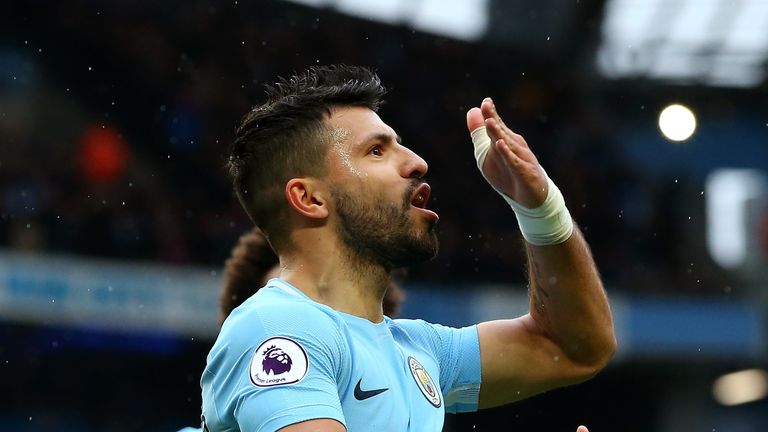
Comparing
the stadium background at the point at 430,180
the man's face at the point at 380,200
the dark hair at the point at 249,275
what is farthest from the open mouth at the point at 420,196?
the stadium background at the point at 430,180

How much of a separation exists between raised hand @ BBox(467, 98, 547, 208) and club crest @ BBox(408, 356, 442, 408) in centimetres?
47

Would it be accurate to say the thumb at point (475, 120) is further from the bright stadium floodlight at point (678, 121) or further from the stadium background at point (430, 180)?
the bright stadium floodlight at point (678, 121)

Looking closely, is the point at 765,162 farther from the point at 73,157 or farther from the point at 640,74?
the point at 73,157

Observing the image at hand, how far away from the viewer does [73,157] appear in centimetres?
1155

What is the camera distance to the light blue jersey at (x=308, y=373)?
2365 mm

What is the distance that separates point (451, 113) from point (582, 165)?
1.52 metres

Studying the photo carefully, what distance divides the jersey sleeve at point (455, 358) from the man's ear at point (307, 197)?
0.41 m

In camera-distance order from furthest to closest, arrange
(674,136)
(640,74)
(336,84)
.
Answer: (674,136) → (640,74) → (336,84)

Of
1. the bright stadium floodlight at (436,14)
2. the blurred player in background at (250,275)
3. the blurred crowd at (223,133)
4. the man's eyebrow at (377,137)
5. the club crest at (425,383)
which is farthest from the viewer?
the bright stadium floodlight at (436,14)

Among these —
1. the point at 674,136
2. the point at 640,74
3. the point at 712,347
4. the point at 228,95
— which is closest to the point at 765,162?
the point at 674,136

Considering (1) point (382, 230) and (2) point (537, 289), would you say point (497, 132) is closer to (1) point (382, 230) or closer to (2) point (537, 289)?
(1) point (382, 230)

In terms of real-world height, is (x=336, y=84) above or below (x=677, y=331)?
below

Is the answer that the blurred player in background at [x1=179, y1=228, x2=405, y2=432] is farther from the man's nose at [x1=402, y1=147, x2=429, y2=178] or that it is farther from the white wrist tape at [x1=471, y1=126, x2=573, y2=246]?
the man's nose at [x1=402, y1=147, x2=429, y2=178]

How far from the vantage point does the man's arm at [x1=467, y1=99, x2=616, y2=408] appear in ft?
10.2
